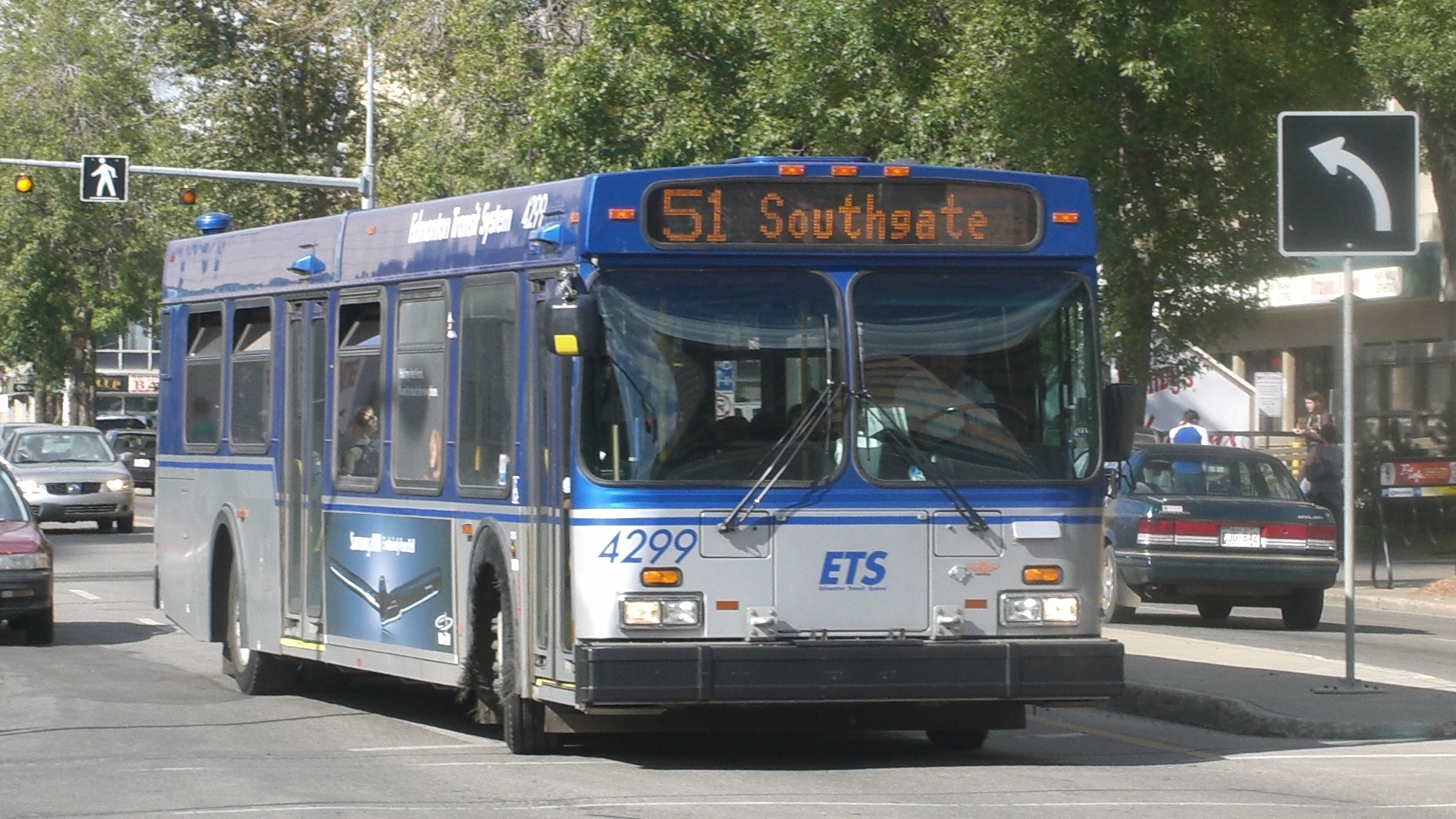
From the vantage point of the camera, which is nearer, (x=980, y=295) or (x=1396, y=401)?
(x=980, y=295)

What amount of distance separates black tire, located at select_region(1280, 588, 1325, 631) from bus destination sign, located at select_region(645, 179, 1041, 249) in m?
10.1

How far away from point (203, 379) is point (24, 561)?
12.1 ft

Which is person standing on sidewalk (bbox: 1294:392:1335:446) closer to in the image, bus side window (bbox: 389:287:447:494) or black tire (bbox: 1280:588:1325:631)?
black tire (bbox: 1280:588:1325:631)

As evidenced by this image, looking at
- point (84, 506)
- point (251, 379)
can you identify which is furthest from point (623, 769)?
point (84, 506)

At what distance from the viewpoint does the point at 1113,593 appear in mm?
19375

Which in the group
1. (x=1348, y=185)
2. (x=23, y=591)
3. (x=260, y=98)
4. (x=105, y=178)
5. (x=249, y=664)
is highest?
(x=260, y=98)

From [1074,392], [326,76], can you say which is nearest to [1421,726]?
[1074,392]

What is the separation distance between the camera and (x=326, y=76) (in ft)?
159

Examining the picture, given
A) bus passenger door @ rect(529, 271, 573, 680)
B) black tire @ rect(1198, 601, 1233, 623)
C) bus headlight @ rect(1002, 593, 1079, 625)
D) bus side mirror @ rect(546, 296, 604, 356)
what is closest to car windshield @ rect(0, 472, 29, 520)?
bus passenger door @ rect(529, 271, 573, 680)

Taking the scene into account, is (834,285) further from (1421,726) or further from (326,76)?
(326,76)

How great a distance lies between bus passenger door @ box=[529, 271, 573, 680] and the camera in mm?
9820

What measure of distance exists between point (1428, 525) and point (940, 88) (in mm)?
9187

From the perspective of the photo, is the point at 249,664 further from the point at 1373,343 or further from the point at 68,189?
the point at 68,189

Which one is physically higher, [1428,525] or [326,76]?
[326,76]
